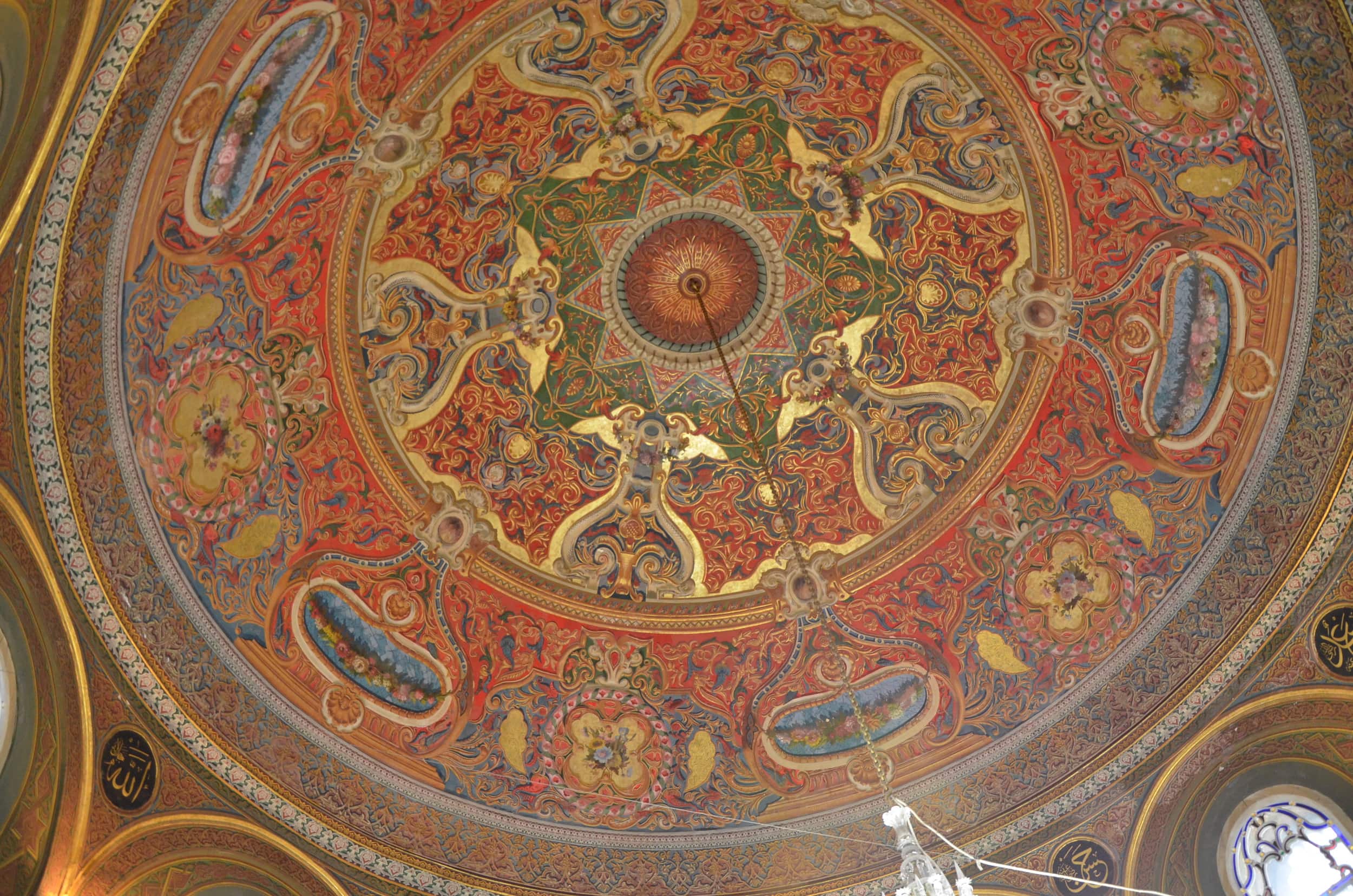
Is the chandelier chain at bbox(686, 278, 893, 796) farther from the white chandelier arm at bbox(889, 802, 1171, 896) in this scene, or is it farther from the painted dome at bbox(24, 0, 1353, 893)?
the white chandelier arm at bbox(889, 802, 1171, 896)

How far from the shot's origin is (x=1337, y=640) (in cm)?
850

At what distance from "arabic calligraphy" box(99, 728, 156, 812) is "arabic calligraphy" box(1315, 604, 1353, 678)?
28.3 ft

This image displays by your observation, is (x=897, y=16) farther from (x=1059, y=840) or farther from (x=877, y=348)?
(x=1059, y=840)

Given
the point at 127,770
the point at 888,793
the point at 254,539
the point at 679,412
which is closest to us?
the point at 888,793

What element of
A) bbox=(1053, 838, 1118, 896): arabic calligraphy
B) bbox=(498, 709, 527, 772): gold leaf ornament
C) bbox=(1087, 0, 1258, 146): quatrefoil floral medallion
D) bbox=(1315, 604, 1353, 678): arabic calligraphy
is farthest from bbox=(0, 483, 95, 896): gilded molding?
bbox=(1315, 604, 1353, 678): arabic calligraphy

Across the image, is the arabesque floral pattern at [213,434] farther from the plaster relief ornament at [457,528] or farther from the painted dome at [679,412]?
the plaster relief ornament at [457,528]

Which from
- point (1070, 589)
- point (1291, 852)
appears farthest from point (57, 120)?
point (1291, 852)

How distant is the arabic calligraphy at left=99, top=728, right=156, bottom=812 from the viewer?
26.4ft

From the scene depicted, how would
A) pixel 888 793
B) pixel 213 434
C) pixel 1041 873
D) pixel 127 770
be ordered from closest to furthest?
pixel 888 793 < pixel 127 770 < pixel 1041 873 < pixel 213 434

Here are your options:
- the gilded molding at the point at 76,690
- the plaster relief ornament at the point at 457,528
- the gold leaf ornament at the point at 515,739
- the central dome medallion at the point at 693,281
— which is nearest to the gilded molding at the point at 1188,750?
the gold leaf ornament at the point at 515,739

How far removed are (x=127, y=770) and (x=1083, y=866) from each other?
7251 millimetres

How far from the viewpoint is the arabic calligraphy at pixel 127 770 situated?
26.4 feet

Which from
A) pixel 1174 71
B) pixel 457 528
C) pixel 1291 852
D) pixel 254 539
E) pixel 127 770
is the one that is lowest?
pixel 1291 852

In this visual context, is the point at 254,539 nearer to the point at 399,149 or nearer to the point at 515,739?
the point at 515,739
